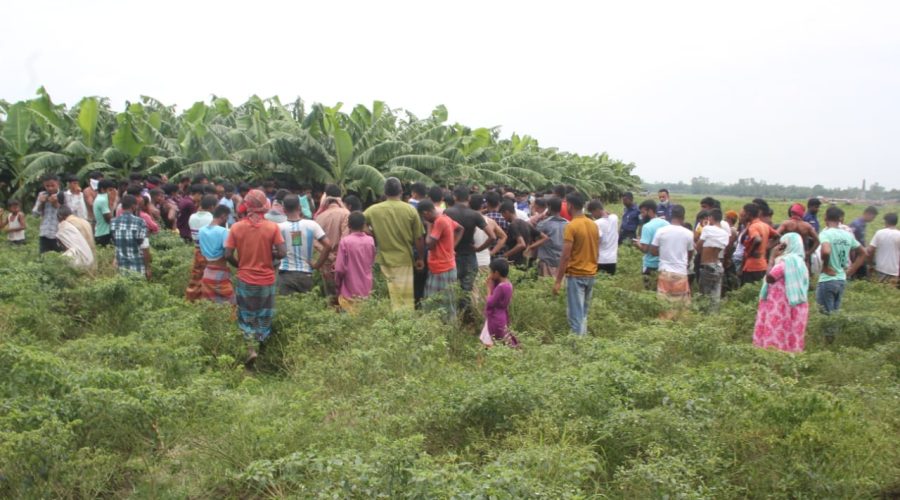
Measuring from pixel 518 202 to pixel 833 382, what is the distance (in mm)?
9299

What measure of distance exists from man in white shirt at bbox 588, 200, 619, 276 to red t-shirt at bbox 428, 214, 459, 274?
2597 mm

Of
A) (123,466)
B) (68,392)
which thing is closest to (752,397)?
(123,466)

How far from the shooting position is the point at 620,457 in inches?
180

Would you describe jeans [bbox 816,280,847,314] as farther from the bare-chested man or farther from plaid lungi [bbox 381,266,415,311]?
plaid lungi [bbox 381,266,415,311]

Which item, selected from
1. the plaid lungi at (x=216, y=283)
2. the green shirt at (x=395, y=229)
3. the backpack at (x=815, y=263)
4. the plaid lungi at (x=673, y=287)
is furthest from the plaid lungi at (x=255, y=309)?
the backpack at (x=815, y=263)

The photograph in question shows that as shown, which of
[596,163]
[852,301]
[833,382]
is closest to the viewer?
[833,382]

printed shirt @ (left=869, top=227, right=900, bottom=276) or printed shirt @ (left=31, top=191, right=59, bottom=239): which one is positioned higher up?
printed shirt @ (left=31, top=191, right=59, bottom=239)

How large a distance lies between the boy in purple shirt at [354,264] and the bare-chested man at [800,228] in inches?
197

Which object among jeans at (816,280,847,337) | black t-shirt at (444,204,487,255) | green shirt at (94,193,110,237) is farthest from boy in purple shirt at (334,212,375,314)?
jeans at (816,280,847,337)

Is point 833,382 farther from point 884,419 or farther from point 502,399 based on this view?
point 502,399

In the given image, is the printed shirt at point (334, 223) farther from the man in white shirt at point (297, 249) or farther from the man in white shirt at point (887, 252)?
the man in white shirt at point (887, 252)

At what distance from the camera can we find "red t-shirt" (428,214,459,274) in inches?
307

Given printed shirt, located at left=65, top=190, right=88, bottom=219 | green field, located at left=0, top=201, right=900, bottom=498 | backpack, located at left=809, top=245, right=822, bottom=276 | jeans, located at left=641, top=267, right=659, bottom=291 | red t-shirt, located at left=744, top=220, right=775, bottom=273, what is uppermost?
printed shirt, located at left=65, top=190, right=88, bottom=219

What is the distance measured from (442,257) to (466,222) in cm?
59
